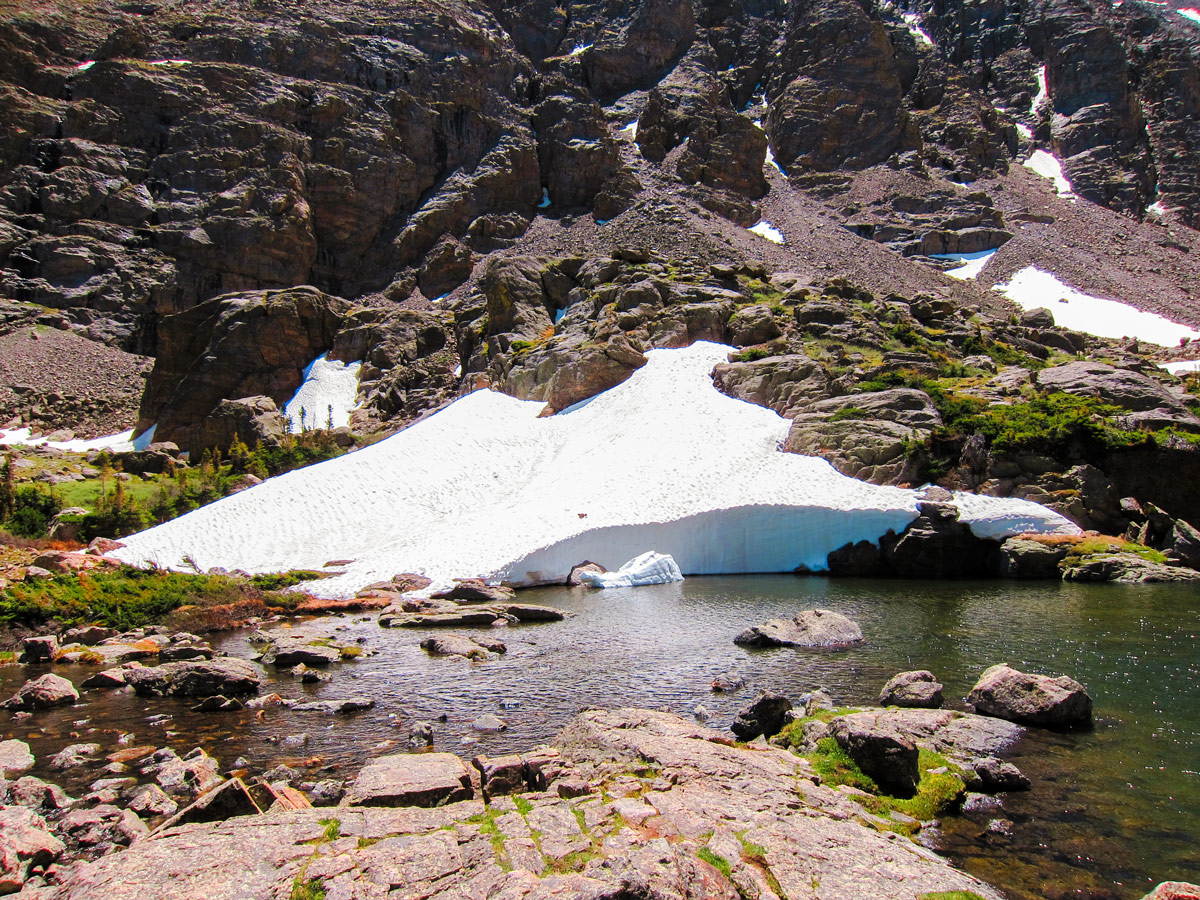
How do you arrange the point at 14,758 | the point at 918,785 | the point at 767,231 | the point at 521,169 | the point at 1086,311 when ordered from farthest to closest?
the point at 521,169 → the point at 767,231 → the point at 1086,311 → the point at 14,758 → the point at 918,785

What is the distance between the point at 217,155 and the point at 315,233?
526 inches

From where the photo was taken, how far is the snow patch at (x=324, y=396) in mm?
53062

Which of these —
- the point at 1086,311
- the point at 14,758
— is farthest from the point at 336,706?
the point at 1086,311

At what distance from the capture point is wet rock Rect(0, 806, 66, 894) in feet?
14.7

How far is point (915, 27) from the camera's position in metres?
122

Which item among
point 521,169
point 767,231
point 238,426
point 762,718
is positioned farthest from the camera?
point 521,169

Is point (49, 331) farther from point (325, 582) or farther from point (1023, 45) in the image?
point (1023, 45)

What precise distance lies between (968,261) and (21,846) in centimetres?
9049

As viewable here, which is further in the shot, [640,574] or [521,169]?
[521,169]

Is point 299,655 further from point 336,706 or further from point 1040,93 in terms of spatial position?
point 1040,93

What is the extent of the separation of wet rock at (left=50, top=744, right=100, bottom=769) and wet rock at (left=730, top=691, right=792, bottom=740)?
7283mm

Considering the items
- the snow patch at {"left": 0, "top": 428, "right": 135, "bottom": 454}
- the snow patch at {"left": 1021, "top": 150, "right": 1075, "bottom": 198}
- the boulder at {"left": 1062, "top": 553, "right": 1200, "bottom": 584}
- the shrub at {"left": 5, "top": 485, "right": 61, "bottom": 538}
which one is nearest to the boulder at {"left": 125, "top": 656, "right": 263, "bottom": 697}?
the boulder at {"left": 1062, "top": 553, "right": 1200, "bottom": 584}

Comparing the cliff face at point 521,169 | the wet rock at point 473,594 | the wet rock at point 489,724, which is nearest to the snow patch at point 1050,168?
the cliff face at point 521,169

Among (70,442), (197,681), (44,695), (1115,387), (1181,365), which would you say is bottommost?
(44,695)
